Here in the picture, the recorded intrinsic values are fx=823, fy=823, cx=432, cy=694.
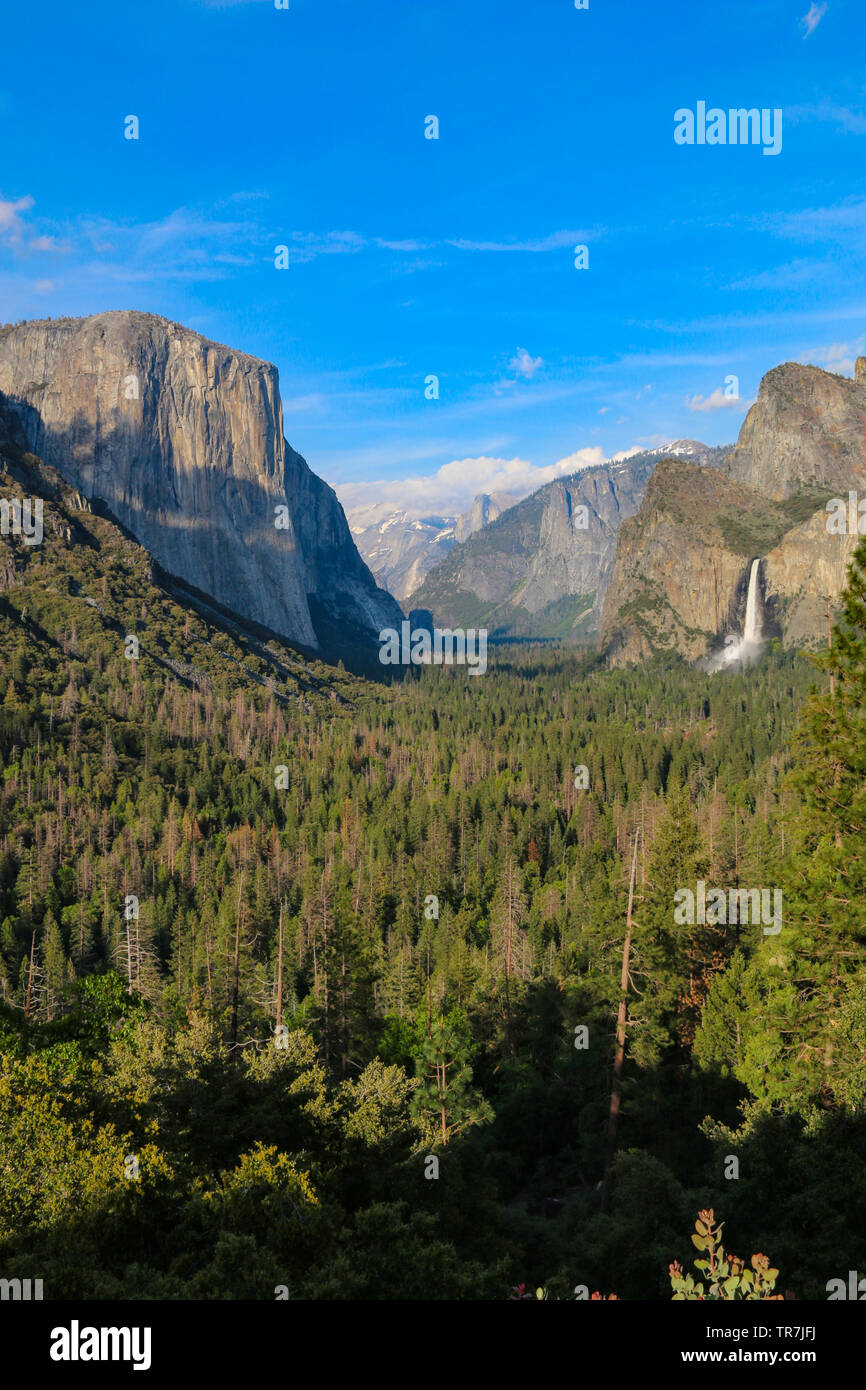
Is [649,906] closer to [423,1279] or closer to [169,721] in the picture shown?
[423,1279]

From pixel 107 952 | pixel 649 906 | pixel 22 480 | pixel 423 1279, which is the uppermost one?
pixel 22 480

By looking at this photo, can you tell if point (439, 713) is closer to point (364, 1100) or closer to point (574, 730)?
point (574, 730)

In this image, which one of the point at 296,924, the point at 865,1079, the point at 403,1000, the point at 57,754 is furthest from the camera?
the point at 57,754

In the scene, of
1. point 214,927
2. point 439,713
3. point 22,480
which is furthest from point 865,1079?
point 22,480

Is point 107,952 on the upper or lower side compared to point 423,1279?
Result: lower
